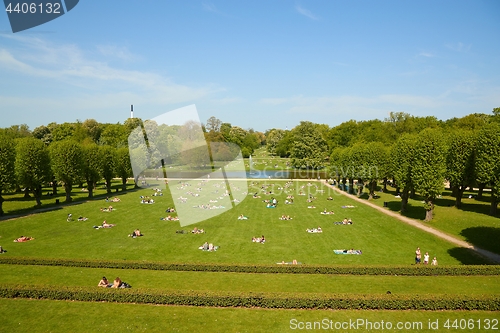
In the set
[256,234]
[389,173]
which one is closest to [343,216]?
[256,234]

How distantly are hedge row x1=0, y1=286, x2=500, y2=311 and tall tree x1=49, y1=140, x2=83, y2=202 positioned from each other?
38.9m

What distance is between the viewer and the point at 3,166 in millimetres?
40406

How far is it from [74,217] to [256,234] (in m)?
22.7

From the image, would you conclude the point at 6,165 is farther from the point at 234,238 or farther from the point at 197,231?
the point at 234,238

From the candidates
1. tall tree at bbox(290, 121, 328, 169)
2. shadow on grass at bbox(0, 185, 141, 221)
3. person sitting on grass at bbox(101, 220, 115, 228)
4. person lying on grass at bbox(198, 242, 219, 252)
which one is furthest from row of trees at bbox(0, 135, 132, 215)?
tall tree at bbox(290, 121, 328, 169)

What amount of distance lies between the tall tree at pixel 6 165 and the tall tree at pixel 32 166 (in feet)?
7.88

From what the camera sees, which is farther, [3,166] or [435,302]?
[3,166]

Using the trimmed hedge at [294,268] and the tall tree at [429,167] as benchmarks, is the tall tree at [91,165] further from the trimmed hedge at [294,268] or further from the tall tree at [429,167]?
the tall tree at [429,167]

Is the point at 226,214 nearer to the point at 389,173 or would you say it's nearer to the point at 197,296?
the point at 197,296

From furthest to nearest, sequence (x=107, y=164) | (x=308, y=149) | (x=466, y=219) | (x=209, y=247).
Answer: (x=308, y=149), (x=107, y=164), (x=466, y=219), (x=209, y=247)

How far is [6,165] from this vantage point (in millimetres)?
40781

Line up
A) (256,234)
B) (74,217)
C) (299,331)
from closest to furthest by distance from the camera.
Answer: (299,331), (256,234), (74,217)

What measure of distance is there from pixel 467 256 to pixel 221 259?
19741 millimetres

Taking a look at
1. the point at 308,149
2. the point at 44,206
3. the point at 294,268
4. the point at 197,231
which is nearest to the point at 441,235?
the point at 294,268
